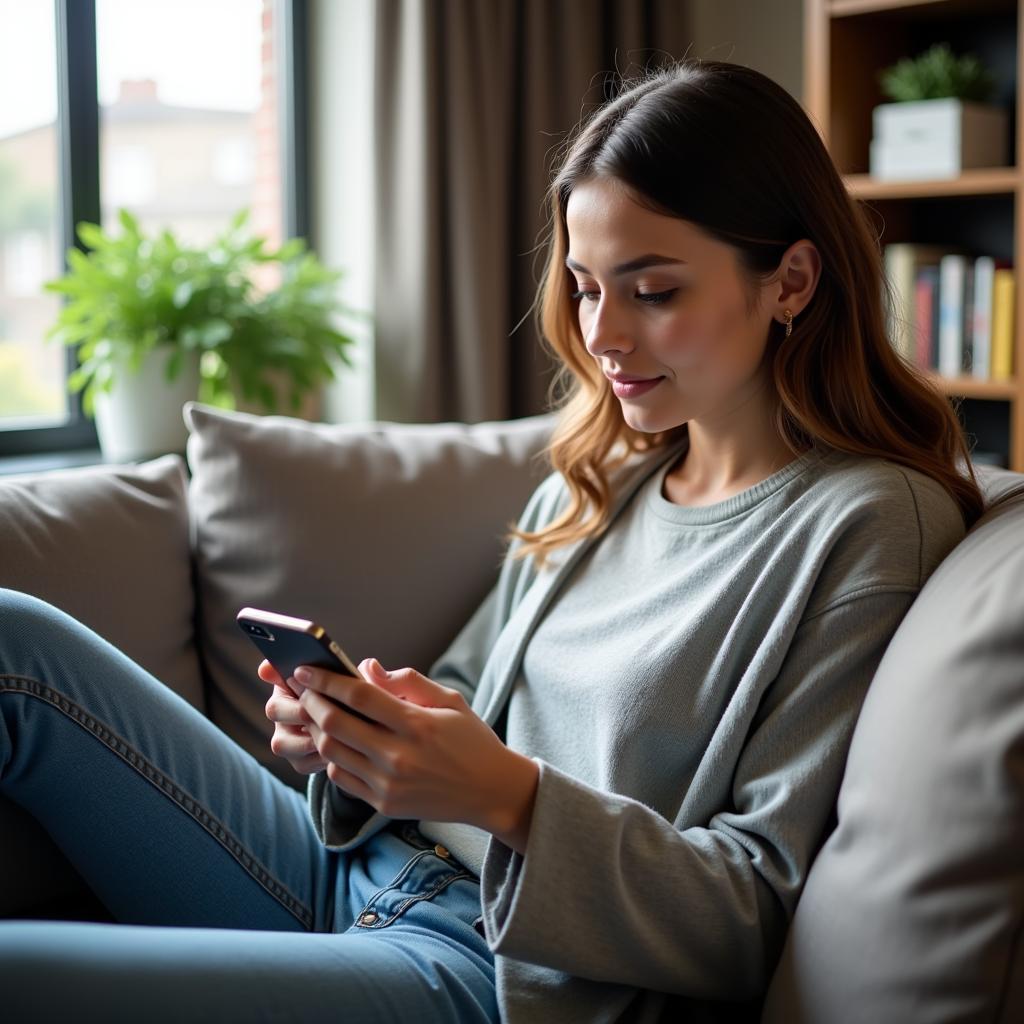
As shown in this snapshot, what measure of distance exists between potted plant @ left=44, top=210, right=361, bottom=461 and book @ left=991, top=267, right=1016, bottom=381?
1289 mm

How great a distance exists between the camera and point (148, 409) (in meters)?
2.42

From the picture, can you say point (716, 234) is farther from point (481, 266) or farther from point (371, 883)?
point (481, 266)

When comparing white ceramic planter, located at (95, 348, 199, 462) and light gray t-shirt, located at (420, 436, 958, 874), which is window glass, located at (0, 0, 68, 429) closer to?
white ceramic planter, located at (95, 348, 199, 462)

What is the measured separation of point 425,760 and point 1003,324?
1.89 m

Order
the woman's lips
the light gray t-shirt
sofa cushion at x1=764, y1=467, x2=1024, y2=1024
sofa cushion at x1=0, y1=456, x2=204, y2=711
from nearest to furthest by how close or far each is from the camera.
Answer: sofa cushion at x1=764, y1=467, x2=1024, y2=1024
the light gray t-shirt
the woman's lips
sofa cushion at x1=0, y1=456, x2=204, y2=711

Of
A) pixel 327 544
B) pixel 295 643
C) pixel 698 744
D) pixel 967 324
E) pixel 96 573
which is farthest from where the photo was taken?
pixel 967 324

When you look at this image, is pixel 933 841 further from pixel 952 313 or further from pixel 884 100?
pixel 884 100

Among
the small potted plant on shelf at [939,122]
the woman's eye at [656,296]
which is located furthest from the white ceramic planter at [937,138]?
the woman's eye at [656,296]

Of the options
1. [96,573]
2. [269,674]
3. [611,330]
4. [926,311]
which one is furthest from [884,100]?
[269,674]

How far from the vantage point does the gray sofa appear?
2.95ft

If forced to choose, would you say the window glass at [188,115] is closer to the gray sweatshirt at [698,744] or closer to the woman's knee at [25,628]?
the woman's knee at [25,628]

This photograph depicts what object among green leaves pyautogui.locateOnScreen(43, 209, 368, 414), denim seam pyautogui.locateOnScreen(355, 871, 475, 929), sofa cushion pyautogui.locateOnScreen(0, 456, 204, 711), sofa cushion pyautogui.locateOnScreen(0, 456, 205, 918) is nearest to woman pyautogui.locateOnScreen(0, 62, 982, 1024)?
denim seam pyautogui.locateOnScreen(355, 871, 475, 929)

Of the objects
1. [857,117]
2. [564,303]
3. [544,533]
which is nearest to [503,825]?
[544,533]

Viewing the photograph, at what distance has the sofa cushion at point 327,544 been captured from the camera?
1586 millimetres
